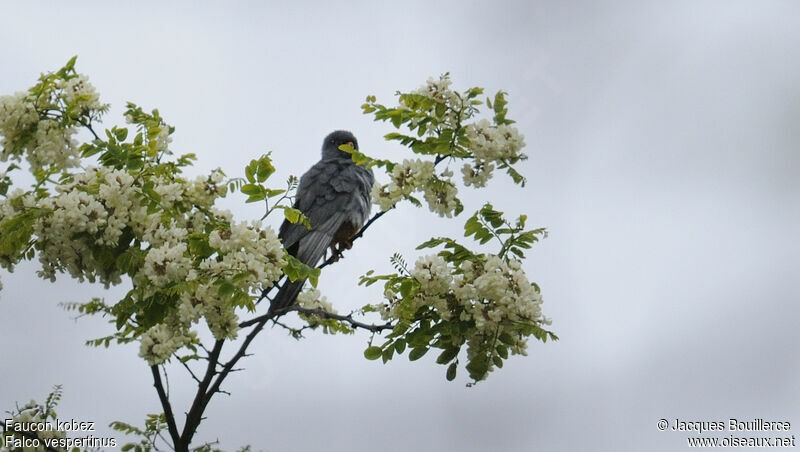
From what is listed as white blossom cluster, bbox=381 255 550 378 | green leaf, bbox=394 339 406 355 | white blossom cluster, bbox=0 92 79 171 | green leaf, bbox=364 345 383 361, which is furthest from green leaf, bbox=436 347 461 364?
white blossom cluster, bbox=0 92 79 171

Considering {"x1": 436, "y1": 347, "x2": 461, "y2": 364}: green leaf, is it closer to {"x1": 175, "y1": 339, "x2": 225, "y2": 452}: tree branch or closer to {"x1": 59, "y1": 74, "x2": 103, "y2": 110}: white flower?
{"x1": 175, "y1": 339, "x2": 225, "y2": 452}: tree branch

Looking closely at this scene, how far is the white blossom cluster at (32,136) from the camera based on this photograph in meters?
5.20

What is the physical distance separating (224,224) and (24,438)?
2595 mm

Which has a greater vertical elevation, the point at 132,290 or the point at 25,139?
the point at 25,139

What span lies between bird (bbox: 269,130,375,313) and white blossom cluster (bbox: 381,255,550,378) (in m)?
2.15

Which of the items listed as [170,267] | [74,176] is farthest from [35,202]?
[170,267]

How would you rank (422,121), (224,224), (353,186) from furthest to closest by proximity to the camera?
(353,186), (422,121), (224,224)

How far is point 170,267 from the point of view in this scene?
4398 mm

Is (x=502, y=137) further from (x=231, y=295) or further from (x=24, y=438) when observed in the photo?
(x=24, y=438)

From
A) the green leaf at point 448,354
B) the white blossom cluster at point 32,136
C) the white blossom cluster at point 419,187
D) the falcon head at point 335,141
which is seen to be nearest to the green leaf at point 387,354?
the green leaf at point 448,354

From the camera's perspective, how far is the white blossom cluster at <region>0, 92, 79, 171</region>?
17.0 ft

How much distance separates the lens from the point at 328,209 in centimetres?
747

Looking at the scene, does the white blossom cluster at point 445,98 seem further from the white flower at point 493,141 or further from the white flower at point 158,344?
the white flower at point 158,344

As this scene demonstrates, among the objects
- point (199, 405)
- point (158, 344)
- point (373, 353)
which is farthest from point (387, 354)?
point (199, 405)
